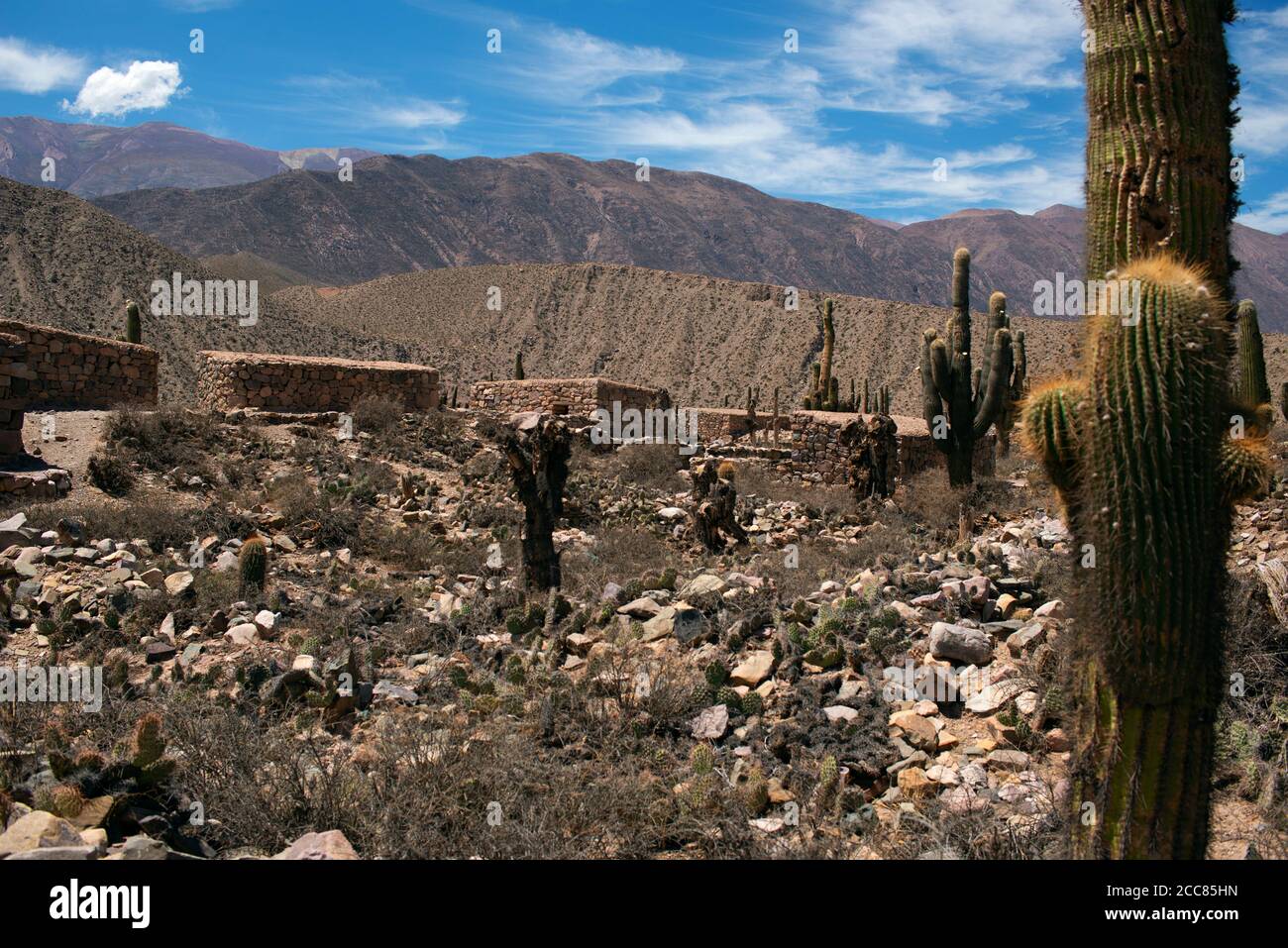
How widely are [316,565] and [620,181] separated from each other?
15170 cm

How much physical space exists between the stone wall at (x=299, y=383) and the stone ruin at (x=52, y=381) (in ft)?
3.61

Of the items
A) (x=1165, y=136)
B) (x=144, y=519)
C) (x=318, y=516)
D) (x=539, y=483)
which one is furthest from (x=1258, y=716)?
(x=144, y=519)

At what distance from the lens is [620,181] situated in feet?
502

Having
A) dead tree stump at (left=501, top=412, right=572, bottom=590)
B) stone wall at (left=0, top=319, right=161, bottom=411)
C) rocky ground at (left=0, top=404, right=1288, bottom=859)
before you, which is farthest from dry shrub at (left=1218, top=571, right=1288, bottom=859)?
stone wall at (left=0, top=319, right=161, bottom=411)

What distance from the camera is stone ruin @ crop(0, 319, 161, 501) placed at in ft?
34.7

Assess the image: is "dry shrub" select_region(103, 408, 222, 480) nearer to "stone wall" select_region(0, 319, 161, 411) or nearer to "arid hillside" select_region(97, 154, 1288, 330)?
"stone wall" select_region(0, 319, 161, 411)

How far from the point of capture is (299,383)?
16.4 meters

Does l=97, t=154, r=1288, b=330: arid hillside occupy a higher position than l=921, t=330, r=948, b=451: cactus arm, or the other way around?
l=97, t=154, r=1288, b=330: arid hillside

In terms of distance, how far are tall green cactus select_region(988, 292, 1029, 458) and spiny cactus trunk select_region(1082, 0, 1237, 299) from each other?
463 cm

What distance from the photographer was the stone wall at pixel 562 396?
2011cm

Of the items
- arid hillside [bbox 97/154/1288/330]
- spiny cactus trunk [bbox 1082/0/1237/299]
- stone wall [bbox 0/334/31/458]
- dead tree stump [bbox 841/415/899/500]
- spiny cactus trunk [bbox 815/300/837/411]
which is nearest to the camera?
spiny cactus trunk [bbox 1082/0/1237/299]

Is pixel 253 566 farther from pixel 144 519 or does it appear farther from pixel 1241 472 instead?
pixel 1241 472
